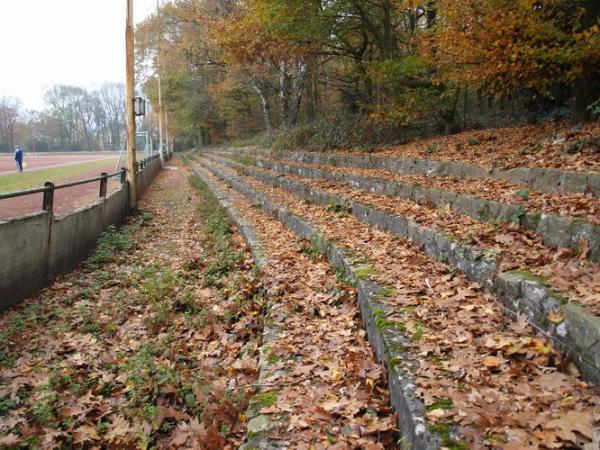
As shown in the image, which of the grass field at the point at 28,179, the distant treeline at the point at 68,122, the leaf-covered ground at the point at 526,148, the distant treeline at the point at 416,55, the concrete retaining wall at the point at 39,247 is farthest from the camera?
the distant treeline at the point at 68,122

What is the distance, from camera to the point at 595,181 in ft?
13.5

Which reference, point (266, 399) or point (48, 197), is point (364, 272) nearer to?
point (266, 399)

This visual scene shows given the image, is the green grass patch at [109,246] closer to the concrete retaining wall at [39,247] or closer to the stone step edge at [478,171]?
the concrete retaining wall at [39,247]

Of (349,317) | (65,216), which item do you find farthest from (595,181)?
(65,216)

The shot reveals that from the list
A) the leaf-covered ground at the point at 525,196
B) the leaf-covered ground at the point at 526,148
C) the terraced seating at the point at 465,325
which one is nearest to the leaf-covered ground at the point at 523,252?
the terraced seating at the point at 465,325

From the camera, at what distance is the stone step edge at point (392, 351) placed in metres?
2.01

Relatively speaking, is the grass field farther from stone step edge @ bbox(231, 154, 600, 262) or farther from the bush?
stone step edge @ bbox(231, 154, 600, 262)

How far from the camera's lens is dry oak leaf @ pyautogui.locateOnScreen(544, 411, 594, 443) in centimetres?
175

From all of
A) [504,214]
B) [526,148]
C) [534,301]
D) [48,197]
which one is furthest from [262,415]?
[526,148]

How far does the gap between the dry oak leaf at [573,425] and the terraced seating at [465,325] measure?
53 mm

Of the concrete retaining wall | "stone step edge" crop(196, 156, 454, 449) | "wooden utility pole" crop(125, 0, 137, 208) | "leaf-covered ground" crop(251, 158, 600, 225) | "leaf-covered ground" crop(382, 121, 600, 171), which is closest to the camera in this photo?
"stone step edge" crop(196, 156, 454, 449)

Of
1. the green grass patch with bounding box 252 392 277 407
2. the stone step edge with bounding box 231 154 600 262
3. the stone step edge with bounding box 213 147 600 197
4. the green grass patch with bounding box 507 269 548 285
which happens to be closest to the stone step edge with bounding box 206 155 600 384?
the green grass patch with bounding box 507 269 548 285

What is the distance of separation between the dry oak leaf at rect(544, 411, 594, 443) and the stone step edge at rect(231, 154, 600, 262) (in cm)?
156

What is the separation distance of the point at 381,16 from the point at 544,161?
9067 mm
